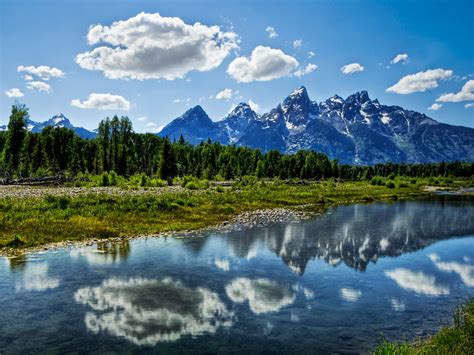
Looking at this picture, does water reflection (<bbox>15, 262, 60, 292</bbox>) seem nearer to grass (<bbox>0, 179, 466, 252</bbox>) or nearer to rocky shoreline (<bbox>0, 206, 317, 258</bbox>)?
rocky shoreline (<bbox>0, 206, 317, 258</bbox>)

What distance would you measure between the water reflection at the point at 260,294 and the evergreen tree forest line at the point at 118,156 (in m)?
96.6

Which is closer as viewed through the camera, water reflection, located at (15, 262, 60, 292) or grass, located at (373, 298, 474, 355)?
grass, located at (373, 298, 474, 355)

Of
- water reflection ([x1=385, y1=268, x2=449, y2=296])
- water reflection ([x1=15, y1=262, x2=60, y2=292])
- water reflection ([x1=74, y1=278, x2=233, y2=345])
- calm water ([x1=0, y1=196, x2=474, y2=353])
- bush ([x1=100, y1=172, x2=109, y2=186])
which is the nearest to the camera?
calm water ([x1=0, y1=196, x2=474, y2=353])

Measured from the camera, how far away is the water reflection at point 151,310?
14.0 meters

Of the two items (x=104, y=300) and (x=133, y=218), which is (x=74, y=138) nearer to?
(x=133, y=218)

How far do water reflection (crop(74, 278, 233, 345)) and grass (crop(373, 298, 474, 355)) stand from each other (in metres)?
6.36

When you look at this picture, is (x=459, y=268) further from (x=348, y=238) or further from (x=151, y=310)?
(x=151, y=310)

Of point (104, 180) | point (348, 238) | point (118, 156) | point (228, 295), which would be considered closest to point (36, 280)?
point (228, 295)

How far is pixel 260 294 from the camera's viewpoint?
1850 centimetres

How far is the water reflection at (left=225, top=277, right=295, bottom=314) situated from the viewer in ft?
55.5

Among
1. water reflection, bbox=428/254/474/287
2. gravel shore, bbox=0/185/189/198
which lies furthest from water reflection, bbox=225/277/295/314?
gravel shore, bbox=0/185/189/198

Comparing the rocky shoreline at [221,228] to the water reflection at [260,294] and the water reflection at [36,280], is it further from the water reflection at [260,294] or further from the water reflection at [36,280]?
the water reflection at [260,294]

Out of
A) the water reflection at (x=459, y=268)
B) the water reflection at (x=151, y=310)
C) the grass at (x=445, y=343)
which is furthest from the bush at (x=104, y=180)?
the grass at (x=445, y=343)

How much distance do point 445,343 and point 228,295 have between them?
375 inches
